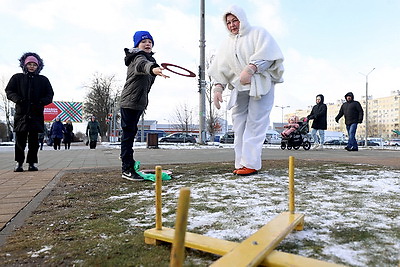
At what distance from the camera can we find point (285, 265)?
1194 mm

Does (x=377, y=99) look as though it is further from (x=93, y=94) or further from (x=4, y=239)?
(x=4, y=239)

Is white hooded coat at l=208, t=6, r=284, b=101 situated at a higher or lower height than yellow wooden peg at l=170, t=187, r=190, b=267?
higher

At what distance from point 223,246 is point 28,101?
14.8ft

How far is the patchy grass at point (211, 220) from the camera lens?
1.46 metres

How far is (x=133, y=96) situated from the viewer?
3885mm

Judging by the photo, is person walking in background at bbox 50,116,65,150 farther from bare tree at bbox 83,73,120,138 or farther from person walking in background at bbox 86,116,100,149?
bare tree at bbox 83,73,120,138

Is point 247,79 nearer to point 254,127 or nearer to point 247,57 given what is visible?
point 247,57

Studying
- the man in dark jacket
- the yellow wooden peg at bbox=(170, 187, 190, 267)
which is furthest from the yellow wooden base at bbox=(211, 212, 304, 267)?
the man in dark jacket

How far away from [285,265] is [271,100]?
282 cm

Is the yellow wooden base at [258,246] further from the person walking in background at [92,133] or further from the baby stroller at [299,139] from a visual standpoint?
the person walking in background at [92,133]

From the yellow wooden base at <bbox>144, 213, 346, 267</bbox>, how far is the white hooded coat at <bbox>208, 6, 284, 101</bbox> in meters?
2.11

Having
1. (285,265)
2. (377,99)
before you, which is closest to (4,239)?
(285,265)

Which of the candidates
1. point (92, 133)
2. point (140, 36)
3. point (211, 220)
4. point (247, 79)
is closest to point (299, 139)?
point (247, 79)

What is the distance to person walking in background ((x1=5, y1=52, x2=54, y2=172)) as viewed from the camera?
4.83 meters
